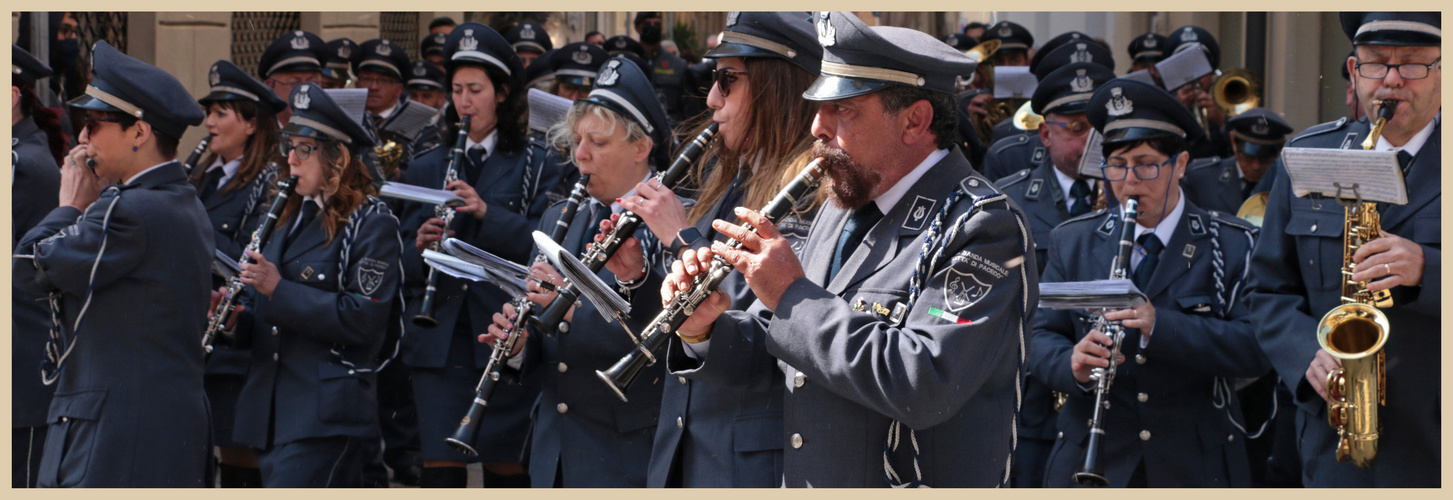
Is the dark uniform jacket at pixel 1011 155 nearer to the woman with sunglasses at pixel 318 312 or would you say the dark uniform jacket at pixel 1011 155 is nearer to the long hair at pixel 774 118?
the woman with sunglasses at pixel 318 312

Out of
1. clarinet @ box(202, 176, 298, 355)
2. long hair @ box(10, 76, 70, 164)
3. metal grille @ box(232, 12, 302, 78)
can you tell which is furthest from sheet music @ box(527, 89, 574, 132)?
metal grille @ box(232, 12, 302, 78)

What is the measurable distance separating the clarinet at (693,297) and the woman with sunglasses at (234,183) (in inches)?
136

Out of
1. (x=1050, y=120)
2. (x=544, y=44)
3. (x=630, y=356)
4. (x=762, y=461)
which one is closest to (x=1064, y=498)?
(x=762, y=461)

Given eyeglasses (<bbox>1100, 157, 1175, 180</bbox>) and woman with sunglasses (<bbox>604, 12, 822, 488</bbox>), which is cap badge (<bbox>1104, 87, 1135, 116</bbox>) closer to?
eyeglasses (<bbox>1100, 157, 1175, 180</bbox>)

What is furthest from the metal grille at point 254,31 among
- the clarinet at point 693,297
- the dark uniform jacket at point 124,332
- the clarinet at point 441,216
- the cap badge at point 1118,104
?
the clarinet at point 693,297

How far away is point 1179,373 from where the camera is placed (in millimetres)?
4812

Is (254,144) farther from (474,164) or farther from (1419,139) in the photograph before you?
(1419,139)

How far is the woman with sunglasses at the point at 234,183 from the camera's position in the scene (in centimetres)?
618

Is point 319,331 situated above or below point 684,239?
below

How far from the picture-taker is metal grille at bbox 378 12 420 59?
49.4 ft

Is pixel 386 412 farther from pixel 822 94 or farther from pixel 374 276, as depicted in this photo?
pixel 822 94

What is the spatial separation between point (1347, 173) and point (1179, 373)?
1.02 metres

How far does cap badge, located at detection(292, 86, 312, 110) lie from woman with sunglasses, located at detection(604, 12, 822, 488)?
2358 mm

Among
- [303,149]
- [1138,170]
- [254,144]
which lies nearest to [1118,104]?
[1138,170]
